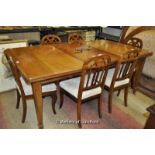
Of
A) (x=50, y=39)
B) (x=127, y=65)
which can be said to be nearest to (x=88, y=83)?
(x=127, y=65)

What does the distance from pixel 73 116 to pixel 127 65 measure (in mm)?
922

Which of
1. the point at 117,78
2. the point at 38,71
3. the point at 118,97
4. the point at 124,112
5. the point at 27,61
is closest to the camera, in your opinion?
the point at 38,71

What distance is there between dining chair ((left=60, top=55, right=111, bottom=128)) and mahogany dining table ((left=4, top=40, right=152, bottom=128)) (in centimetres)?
12

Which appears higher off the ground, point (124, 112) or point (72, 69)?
point (72, 69)

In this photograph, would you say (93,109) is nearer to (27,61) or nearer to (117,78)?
(117,78)

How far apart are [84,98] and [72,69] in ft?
1.29

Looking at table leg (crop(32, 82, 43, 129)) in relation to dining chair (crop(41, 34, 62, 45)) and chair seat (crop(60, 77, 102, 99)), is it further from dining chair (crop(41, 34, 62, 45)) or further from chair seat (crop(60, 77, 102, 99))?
dining chair (crop(41, 34, 62, 45))

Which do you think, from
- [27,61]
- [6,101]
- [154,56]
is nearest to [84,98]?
[27,61]

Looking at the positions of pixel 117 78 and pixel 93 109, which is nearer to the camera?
pixel 117 78

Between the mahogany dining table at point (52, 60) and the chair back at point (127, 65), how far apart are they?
0.26ft

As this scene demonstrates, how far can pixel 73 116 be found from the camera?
7.39 feet

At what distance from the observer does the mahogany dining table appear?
64.9 inches

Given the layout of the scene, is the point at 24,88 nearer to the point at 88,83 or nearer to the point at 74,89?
the point at 74,89
